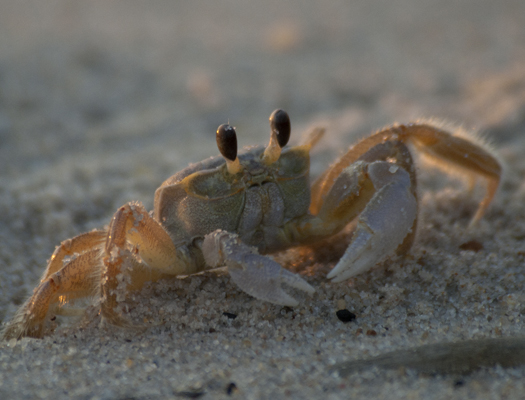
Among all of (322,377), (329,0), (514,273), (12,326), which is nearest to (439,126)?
(514,273)

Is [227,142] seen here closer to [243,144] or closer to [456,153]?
[456,153]

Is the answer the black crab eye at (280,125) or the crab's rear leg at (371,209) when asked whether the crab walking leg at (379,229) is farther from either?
the black crab eye at (280,125)

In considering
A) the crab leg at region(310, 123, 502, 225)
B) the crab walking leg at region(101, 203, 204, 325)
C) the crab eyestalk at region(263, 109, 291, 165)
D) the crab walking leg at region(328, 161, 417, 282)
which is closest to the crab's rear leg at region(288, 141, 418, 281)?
the crab walking leg at region(328, 161, 417, 282)

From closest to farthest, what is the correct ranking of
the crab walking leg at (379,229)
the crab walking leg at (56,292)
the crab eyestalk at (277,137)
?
the crab walking leg at (379,229), the crab walking leg at (56,292), the crab eyestalk at (277,137)

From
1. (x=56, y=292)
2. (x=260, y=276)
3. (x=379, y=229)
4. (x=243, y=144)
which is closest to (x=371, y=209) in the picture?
(x=379, y=229)

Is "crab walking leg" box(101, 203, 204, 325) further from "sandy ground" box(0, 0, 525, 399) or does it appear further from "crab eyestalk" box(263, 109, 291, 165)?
"crab eyestalk" box(263, 109, 291, 165)

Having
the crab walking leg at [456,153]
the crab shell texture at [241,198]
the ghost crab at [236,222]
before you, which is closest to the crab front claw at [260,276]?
the ghost crab at [236,222]
